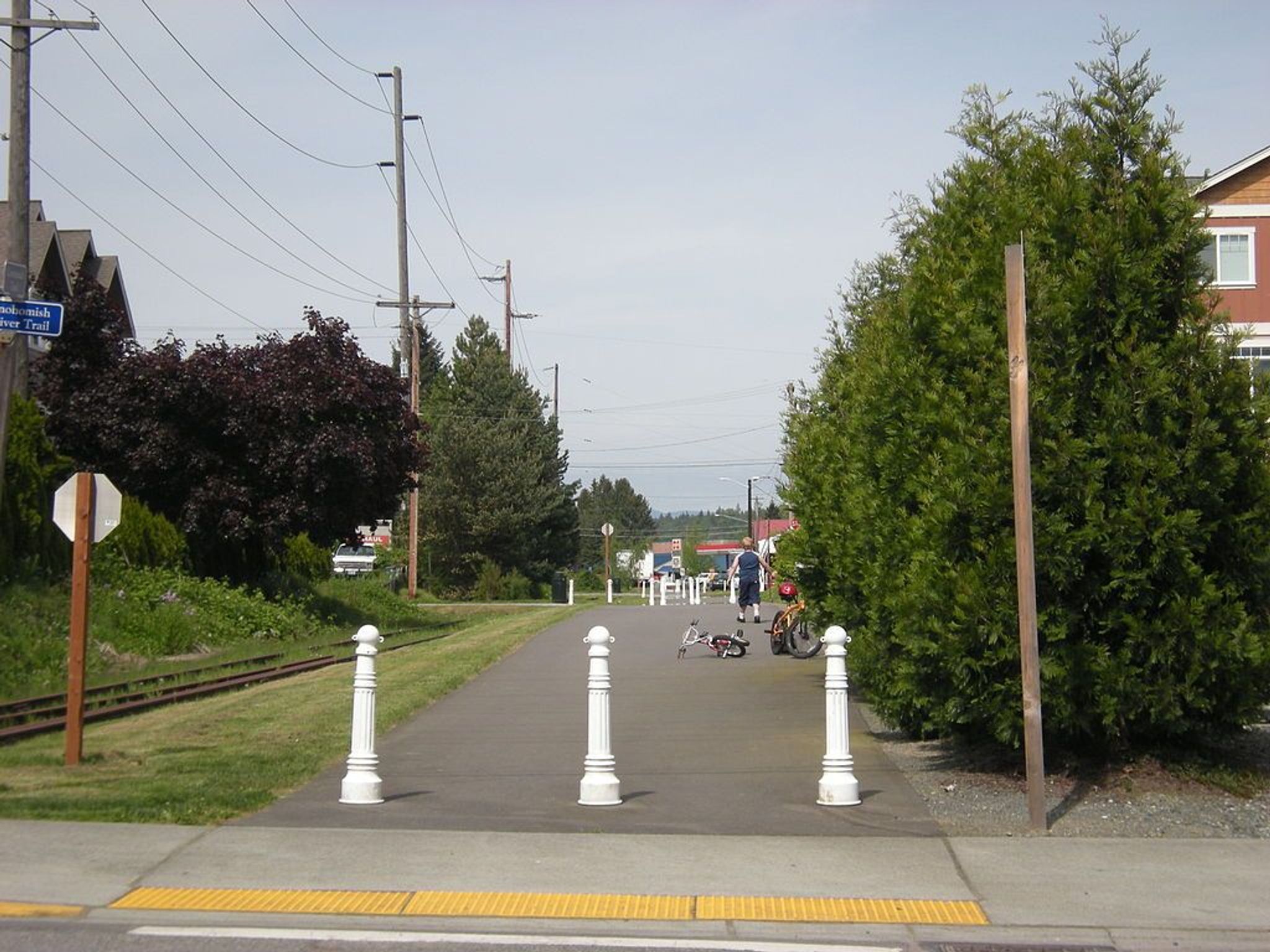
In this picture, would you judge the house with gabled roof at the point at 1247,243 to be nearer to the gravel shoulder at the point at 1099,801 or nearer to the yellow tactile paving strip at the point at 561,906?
the gravel shoulder at the point at 1099,801

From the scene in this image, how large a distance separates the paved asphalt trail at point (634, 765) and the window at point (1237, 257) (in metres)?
16.9

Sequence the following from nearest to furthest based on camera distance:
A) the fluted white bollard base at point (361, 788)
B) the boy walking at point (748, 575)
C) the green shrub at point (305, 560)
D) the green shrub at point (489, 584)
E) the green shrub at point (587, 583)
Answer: the fluted white bollard base at point (361, 788) → the boy walking at point (748, 575) → the green shrub at point (305, 560) → the green shrub at point (489, 584) → the green shrub at point (587, 583)

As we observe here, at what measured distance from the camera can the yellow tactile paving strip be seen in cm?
718

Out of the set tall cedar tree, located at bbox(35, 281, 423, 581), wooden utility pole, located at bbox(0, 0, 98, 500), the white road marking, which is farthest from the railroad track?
the white road marking

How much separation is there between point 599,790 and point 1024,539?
3280 mm

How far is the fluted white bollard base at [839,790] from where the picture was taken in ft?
31.8

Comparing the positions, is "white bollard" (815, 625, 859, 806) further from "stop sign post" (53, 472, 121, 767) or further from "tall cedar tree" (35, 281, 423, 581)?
"tall cedar tree" (35, 281, 423, 581)

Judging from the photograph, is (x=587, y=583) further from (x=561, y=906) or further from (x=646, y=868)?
(x=561, y=906)

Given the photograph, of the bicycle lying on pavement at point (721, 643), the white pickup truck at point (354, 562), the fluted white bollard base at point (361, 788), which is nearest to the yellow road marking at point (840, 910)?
the fluted white bollard base at point (361, 788)

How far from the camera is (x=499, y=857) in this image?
327 inches

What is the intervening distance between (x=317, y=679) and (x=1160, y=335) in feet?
41.1

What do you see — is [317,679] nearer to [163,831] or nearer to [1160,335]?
[163,831]

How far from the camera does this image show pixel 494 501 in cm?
5784

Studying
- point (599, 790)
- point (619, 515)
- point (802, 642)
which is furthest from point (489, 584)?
point (619, 515)
